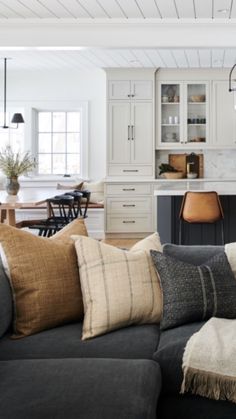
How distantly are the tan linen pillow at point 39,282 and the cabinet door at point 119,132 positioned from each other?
5.94 meters

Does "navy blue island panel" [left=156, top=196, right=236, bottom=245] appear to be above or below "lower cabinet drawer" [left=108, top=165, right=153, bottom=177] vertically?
below

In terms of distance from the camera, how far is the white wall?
8609 millimetres

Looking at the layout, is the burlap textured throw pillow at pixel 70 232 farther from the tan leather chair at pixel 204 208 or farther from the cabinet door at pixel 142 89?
the cabinet door at pixel 142 89

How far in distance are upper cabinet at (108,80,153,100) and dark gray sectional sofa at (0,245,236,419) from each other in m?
6.27

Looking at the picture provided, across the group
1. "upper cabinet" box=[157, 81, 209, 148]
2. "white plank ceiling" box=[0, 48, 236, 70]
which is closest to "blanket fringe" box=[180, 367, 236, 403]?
"white plank ceiling" box=[0, 48, 236, 70]

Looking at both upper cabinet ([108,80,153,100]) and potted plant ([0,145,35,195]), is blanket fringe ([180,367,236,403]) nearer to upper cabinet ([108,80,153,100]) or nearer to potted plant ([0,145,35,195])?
potted plant ([0,145,35,195])

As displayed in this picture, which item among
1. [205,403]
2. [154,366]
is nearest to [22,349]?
[154,366]

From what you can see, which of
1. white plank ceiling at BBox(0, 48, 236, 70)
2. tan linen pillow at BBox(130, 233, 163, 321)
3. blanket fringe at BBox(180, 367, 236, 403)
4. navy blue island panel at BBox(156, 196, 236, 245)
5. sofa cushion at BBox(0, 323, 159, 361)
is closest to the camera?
blanket fringe at BBox(180, 367, 236, 403)

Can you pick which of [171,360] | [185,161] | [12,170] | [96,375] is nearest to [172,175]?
[185,161]

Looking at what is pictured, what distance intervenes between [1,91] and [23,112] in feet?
1.71

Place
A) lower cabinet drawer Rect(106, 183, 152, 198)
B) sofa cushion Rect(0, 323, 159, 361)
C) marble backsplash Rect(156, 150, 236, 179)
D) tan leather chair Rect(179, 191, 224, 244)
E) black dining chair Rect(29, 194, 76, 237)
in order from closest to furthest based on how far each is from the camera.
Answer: sofa cushion Rect(0, 323, 159, 361)
tan leather chair Rect(179, 191, 224, 244)
black dining chair Rect(29, 194, 76, 237)
lower cabinet drawer Rect(106, 183, 152, 198)
marble backsplash Rect(156, 150, 236, 179)

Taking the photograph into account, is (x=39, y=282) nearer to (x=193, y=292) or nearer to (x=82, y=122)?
(x=193, y=292)

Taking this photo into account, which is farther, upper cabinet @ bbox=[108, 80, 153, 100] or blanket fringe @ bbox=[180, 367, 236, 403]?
upper cabinet @ bbox=[108, 80, 153, 100]

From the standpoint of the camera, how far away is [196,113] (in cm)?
836
